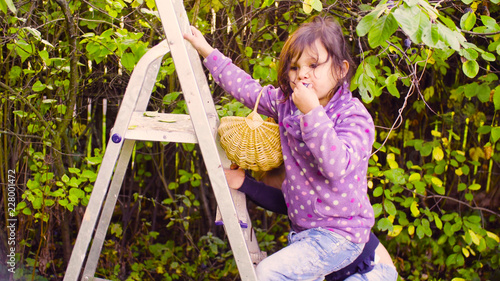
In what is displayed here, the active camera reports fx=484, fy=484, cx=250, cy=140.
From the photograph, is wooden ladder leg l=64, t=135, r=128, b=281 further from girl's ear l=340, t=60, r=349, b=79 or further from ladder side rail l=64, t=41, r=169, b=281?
girl's ear l=340, t=60, r=349, b=79

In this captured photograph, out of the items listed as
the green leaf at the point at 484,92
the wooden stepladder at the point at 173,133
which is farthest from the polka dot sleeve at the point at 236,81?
the green leaf at the point at 484,92

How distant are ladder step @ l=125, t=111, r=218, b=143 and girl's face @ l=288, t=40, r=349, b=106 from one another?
13.0 inches

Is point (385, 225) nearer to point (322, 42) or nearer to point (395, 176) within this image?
point (395, 176)

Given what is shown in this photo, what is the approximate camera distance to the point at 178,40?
137 cm

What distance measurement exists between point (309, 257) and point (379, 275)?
376 millimetres

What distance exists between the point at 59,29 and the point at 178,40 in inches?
50.9

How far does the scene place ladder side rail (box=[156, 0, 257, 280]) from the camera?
→ 4.48 ft

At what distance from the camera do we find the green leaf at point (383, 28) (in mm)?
1250

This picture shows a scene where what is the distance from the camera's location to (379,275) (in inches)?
67.7

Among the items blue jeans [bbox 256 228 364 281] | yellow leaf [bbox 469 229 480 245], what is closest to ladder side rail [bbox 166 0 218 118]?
blue jeans [bbox 256 228 364 281]

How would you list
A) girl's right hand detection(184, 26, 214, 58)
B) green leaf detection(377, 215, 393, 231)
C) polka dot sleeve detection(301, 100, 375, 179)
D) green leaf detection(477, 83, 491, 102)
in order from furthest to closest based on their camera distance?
green leaf detection(377, 215, 393, 231) < green leaf detection(477, 83, 491, 102) < girl's right hand detection(184, 26, 214, 58) < polka dot sleeve detection(301, 100, 375, 179)

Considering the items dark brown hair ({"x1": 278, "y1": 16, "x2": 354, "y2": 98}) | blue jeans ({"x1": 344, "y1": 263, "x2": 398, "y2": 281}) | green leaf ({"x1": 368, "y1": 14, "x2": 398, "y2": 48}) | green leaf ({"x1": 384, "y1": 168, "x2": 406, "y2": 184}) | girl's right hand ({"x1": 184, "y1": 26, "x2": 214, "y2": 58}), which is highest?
girl's right hand ({"x1": 184, "y1": 26, "x2": 214, "y2": 58})

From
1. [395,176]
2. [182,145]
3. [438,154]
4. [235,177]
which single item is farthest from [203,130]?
[438,154]

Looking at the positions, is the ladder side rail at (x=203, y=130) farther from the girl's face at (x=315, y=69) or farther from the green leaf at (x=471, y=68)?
the green leaf at (x=471, y=68)
